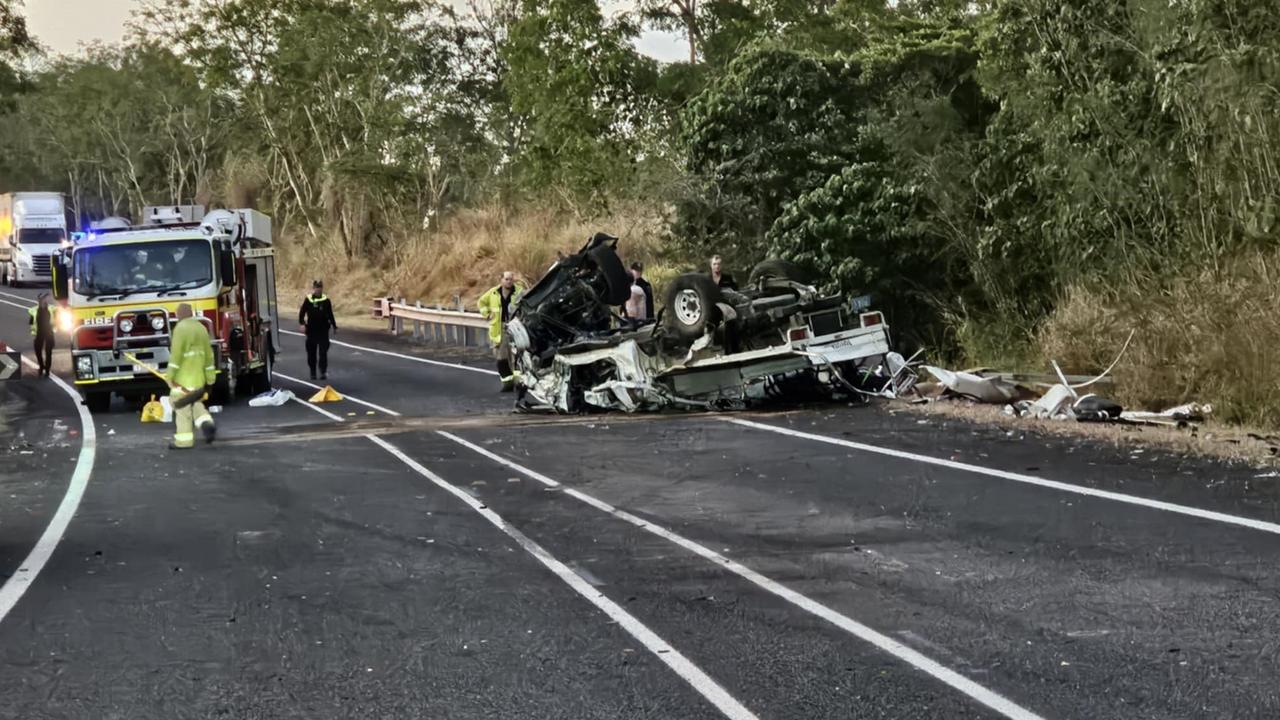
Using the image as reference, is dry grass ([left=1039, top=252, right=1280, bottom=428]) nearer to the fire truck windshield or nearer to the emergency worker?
the emergency worker

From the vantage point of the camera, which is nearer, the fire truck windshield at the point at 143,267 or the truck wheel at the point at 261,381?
the fire truck windshield at the point at 143,267

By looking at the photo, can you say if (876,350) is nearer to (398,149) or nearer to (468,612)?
(468,612)

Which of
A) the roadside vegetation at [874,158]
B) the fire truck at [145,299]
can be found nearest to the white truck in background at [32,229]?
the roadside vegetation at [874,158]

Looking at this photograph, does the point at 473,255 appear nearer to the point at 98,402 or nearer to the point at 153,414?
the point at 98,402

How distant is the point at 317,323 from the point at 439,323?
323 inches

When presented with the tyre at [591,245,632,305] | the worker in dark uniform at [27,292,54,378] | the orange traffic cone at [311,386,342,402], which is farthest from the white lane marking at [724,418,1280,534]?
the worker in dark uniform at [27,292,54,378]

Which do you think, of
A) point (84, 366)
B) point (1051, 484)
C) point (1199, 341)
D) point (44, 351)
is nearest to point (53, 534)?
point (1051, 484)

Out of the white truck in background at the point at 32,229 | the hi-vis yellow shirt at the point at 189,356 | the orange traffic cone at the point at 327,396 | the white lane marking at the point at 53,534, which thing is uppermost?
the white truck in background at the point at 32,229

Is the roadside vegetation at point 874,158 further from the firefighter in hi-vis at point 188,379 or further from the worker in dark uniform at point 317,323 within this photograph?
the firefighter in hi-vis at point 188,379

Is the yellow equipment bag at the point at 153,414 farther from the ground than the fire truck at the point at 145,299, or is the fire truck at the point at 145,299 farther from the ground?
the fire truck at the point at 145,299

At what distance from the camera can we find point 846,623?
717cm

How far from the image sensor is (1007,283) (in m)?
20.6

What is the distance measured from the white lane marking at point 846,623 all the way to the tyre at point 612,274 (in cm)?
662

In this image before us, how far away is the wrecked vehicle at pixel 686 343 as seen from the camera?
1678cm
